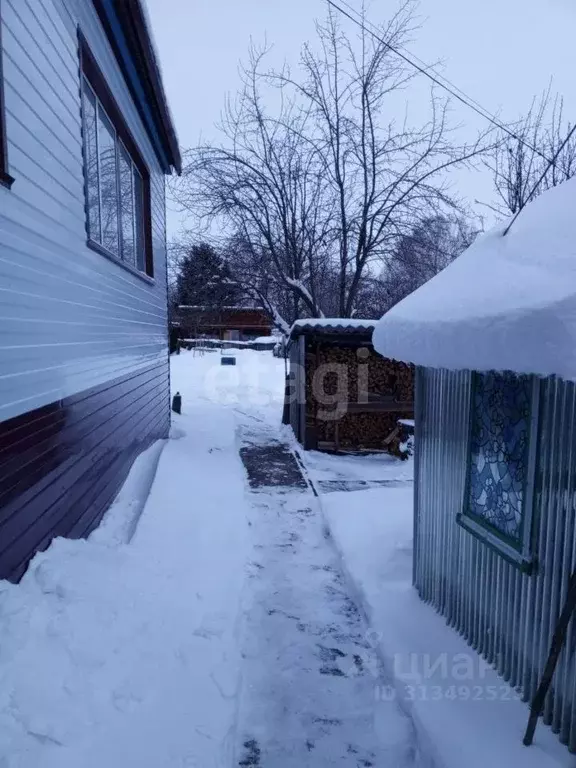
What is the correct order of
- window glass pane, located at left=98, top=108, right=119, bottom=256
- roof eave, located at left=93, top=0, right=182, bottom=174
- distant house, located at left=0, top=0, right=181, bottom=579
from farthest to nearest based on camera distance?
window glass pane, located at left=98, top=108, right=119, bottom=256 < roof eave, located at left=93, top=0, right=182, bottom=174 < distant house, located at left=0, top=0, right=181, bottom=579

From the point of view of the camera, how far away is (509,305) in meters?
2.05

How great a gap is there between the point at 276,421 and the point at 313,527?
7612 millimetres

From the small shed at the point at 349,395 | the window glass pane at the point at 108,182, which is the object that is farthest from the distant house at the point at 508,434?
the small shed at the point at 349,395

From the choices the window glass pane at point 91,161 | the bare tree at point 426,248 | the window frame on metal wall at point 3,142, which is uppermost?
the bare tree at point 426,248

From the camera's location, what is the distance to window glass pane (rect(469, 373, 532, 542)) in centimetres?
252

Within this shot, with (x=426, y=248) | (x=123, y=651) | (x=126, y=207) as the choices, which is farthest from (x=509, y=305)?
(x=426, y=248)

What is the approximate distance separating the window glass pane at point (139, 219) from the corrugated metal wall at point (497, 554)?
5.08m

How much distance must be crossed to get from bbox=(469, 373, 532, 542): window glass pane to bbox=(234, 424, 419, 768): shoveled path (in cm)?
128

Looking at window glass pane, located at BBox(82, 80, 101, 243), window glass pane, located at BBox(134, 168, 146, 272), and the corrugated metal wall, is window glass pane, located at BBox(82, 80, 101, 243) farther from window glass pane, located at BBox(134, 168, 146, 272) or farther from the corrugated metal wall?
the corrugated metal wall

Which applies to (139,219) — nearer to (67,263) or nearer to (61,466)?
(67,263)

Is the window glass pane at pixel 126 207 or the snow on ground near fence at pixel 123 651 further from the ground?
the window glass pane at pixel 126 207

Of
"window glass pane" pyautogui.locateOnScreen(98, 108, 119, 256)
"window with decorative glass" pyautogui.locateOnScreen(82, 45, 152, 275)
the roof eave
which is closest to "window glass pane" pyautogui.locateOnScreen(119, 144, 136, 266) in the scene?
"window with decorative glass" pyautogui.locateOnScreen(82, 45, 152, 275)

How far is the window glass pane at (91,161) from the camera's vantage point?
426 centimetres

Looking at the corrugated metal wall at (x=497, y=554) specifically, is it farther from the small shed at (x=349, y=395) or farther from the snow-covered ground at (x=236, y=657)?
the small shed at (x=349, y=395)
